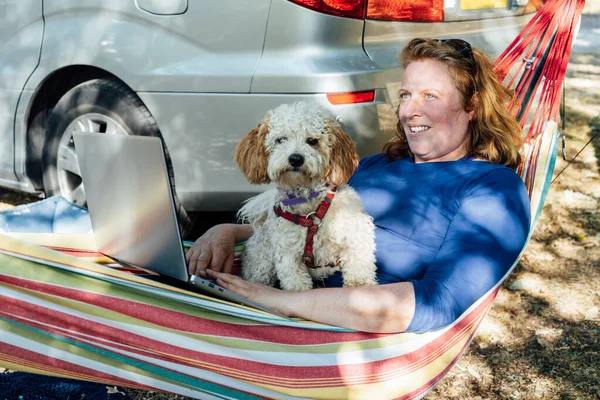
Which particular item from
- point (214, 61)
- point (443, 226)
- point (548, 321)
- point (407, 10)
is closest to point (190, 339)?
point (443, 226)

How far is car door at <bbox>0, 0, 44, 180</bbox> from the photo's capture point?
12.1ft

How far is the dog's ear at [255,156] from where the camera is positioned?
2.46 m

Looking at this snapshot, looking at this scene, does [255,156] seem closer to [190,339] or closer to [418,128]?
[418,128]

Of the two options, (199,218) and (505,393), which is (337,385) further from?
(199,218)

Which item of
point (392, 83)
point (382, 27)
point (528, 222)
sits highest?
point (382, 27)

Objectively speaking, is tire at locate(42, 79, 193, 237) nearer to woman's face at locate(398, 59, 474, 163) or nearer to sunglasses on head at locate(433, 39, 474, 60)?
woman's face at locate(398, 59, 474, 163)

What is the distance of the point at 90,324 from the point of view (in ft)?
6.91

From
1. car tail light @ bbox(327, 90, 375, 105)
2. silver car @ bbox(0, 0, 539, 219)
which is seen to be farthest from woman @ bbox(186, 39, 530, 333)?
silver car @ bbox(0, 0, 539, 219)

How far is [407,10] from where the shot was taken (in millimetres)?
3236

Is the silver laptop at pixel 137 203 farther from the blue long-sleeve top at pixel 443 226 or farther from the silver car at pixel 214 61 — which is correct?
the silver car at pixel 214 61

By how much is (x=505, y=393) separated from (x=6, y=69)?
10.4 ft

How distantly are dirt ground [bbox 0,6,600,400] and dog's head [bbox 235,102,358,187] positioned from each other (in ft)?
3.68

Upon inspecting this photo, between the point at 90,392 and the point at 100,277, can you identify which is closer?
the point at 100,277

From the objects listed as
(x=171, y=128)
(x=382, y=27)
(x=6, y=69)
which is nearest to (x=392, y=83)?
(x=382, y=27)
